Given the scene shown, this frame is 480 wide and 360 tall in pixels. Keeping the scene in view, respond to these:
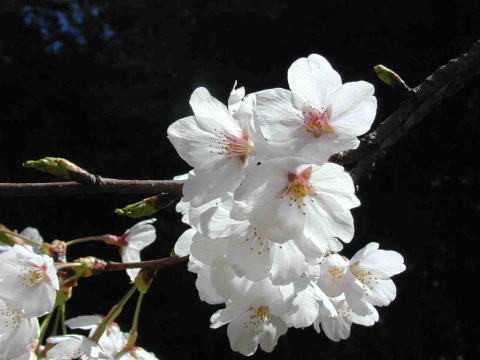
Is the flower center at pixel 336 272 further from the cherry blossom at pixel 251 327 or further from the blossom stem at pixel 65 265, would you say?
the blossom stem at pixel 65 265

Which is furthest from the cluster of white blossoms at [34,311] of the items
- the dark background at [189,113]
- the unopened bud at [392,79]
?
the dark background at [189,113]

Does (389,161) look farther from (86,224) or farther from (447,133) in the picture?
(86,224)

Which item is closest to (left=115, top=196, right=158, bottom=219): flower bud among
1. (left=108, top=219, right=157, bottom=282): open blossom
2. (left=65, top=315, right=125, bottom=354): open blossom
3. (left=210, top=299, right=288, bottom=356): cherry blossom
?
(left=210, top=299, right=288, bottom=356): cherry blossom

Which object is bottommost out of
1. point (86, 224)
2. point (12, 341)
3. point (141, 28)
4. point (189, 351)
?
point (189, 351)

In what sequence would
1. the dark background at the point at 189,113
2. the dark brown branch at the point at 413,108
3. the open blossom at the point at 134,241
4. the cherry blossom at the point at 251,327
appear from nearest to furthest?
the dark brown branch at the point at 413,108, the cherry blossom at the point at 251,327, the open blossom at the point at 134,241, the dark background at the point at 189,113

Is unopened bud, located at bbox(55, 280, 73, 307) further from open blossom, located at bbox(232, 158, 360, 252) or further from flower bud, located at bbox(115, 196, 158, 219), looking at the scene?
open blossom, located at bbox(232, 158, 360, 252)

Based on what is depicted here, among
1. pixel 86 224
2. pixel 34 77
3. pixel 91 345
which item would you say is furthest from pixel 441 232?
pixel 34 77
